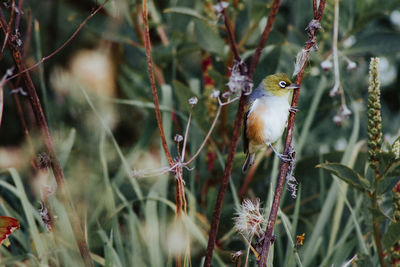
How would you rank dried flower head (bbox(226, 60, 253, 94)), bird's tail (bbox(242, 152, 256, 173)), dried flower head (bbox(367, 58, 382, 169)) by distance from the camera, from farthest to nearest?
bird's tail (bbox(242, 152, 256, 173)), dried flower head (bbox(367, 58, 382, 169)), dried flower head (bbox(226, 60, 253, 94))

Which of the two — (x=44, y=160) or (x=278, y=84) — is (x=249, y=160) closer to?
(x=278, y=84)

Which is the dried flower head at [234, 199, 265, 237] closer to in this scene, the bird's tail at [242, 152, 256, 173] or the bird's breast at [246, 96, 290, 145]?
the bird's breast at [246, 96, 290, 145]

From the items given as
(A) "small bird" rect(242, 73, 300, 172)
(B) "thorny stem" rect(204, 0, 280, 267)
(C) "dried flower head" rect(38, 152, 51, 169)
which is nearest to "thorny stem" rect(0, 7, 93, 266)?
(C) "dried flower head" rect(38, 152, 51, 169)

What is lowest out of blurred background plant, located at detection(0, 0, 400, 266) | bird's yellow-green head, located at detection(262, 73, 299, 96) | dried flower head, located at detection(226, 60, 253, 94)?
blurred background plant, located at detection(0, 0, 400, 266)

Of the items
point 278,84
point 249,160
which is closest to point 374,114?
point 278,84

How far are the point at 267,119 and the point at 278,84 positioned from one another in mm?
71

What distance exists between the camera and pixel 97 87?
1.64 meters

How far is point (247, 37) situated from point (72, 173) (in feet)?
2.20

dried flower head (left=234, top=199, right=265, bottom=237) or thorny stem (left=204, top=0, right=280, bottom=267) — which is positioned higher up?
thorny stem (left=204, top=0, right=280, bottom=267)

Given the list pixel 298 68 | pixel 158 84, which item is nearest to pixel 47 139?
pixel 298 68

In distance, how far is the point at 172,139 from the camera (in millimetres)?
1514

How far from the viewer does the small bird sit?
804 mm

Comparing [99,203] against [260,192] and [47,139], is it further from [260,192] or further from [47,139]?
[47,139]

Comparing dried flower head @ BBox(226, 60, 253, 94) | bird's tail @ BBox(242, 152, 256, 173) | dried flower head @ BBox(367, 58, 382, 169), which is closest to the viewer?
dried flower head @ BBox(226, 60, 253, 94)
